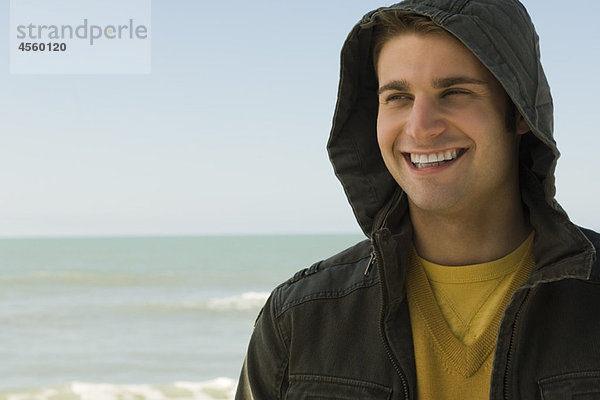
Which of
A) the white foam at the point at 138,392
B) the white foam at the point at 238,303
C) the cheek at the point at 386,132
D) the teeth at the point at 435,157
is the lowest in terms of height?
the white foam at the point at 238,303

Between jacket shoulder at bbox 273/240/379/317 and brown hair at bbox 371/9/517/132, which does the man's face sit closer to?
brown hair at bbox 371/9/517/132

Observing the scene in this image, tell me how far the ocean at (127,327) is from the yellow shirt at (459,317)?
7195 millimetres

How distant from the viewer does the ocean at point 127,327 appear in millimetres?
9844

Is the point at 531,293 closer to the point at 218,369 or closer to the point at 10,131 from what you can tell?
the point at 218,369

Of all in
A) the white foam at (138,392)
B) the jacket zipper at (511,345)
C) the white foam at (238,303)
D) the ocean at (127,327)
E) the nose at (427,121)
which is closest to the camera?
the jacket zipper at (511,345)

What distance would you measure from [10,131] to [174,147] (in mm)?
6092

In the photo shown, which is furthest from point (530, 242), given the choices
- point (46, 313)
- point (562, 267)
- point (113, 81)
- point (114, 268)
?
point (113, 81)

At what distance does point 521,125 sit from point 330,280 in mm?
643

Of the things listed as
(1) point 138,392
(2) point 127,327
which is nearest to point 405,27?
(1) point 138,392

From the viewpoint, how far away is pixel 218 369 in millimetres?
10266

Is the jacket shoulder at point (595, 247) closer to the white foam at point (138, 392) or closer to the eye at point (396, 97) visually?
the eye at point (396, 97)

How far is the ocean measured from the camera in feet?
32.3

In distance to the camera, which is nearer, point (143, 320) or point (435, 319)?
point (435, 319)

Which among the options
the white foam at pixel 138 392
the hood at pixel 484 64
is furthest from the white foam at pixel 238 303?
the hood at pixel 484 64
